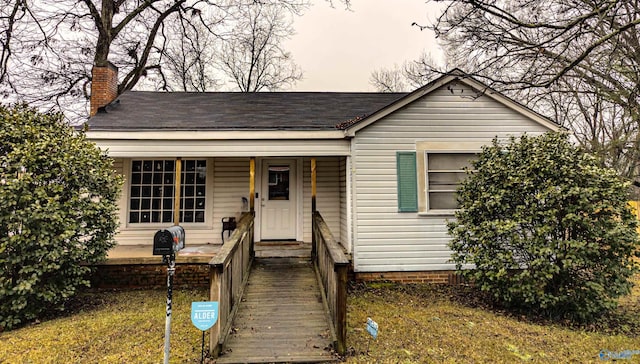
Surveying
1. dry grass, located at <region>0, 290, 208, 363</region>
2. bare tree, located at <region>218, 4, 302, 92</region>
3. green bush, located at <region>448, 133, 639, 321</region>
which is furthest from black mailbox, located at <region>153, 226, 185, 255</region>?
bare tree, located at <region>218, 4, 302, 92</region>

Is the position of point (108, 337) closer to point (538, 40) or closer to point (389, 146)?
point (389, 146)

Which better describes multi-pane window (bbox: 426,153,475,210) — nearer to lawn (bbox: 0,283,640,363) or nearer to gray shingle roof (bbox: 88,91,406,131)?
lawn (bbox: 0,283,640,363)

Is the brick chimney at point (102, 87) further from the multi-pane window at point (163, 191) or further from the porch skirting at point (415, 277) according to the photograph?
the porch skirting at point (415, 277)

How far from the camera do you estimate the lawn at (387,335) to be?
11.6ft

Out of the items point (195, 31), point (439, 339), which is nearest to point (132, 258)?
point (439, 339)

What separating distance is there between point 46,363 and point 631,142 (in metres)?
16.6

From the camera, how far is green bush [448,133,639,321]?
4.46 metres

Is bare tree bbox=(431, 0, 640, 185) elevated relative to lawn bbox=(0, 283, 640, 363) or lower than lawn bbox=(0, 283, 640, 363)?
elevated

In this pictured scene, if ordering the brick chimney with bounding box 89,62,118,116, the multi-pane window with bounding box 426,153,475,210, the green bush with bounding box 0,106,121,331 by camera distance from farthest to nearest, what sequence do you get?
the brick chimney with bounding box 89,62,118,116, the multi-pane window with bounding box 426,153,475,210, the green bush with bounding box 0,106,121,331

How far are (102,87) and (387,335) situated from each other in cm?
923

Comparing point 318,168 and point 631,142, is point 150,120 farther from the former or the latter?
point 631,142

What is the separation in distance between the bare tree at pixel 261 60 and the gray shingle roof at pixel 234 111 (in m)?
11.5

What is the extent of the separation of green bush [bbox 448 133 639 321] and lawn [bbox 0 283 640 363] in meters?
0.44

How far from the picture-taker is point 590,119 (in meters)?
16.4
